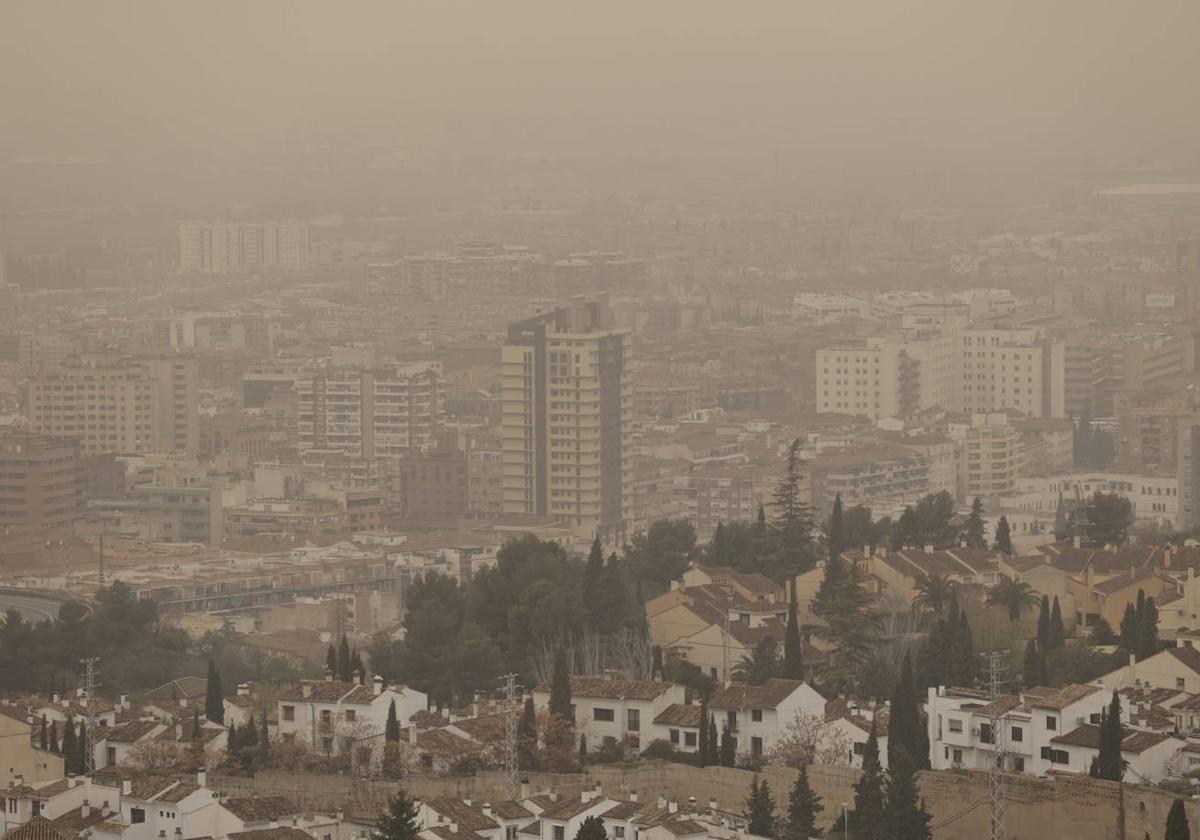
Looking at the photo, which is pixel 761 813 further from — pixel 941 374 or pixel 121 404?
pixel 121 404

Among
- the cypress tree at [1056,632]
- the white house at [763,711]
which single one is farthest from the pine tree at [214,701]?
the cypress tree at [1056,632]

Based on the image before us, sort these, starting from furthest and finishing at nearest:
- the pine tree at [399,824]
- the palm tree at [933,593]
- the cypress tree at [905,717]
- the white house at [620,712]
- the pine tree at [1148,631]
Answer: the palm tree at [933,593], the pine tree at [1148,631], the white house at [620,712], the cypress tree at [905,717], the pine tree at [399,824]

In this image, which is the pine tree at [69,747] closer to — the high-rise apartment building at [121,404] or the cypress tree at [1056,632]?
the cypress tree at [1056,632]

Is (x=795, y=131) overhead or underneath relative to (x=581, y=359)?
overhead

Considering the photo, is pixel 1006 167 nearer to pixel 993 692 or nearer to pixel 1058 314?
pixel 1058 314

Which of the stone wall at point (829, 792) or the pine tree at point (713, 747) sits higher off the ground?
the pine tree at point (713, 747)

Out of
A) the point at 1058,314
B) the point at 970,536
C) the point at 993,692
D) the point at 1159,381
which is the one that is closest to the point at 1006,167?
the point at 1058,314
